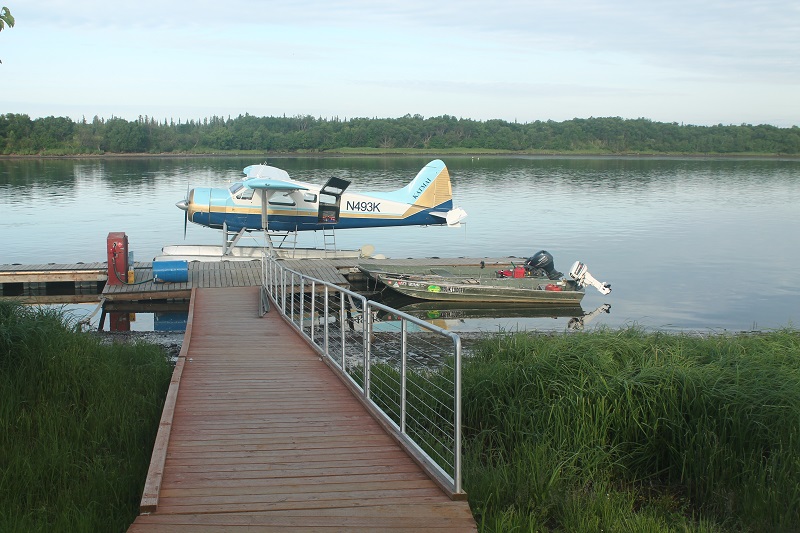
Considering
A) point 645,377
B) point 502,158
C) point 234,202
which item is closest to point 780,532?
point 645,377

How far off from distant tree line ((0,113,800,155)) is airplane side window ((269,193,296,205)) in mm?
85201

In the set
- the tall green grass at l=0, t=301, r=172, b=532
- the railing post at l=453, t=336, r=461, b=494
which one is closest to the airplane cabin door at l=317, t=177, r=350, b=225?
the tall green grass at l=0, t=301, r=172, b=532

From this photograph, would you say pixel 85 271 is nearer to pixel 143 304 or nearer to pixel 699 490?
pixel 143 304

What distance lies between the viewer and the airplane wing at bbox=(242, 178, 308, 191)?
61.3 feet

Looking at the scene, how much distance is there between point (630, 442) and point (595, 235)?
82.3 feet

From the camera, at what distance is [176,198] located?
43.3 metres

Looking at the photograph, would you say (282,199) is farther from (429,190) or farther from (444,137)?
(444,137)

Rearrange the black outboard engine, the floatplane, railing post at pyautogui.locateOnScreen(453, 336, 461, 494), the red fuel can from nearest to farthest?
1. railing post at pyautogui.locateOnScreen(453, 336, 461, 494)
2. the red fuel can
3. the black outboard engine
4. the floatplane

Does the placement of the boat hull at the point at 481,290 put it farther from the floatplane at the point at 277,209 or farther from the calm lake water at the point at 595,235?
the floatplane at the point at 277,209

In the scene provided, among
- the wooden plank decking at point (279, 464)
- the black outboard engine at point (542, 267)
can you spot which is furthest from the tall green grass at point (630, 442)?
the black outboard engine at point (542, 267)

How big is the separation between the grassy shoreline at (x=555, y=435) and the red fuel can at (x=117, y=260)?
750 cm

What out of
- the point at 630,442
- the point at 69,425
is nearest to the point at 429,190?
the point at 630,442

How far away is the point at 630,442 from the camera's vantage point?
18.3ft

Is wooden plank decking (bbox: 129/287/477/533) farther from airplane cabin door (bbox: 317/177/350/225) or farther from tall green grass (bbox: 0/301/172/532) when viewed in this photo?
airplane cabin door (bbox: 317/177/350/225)
